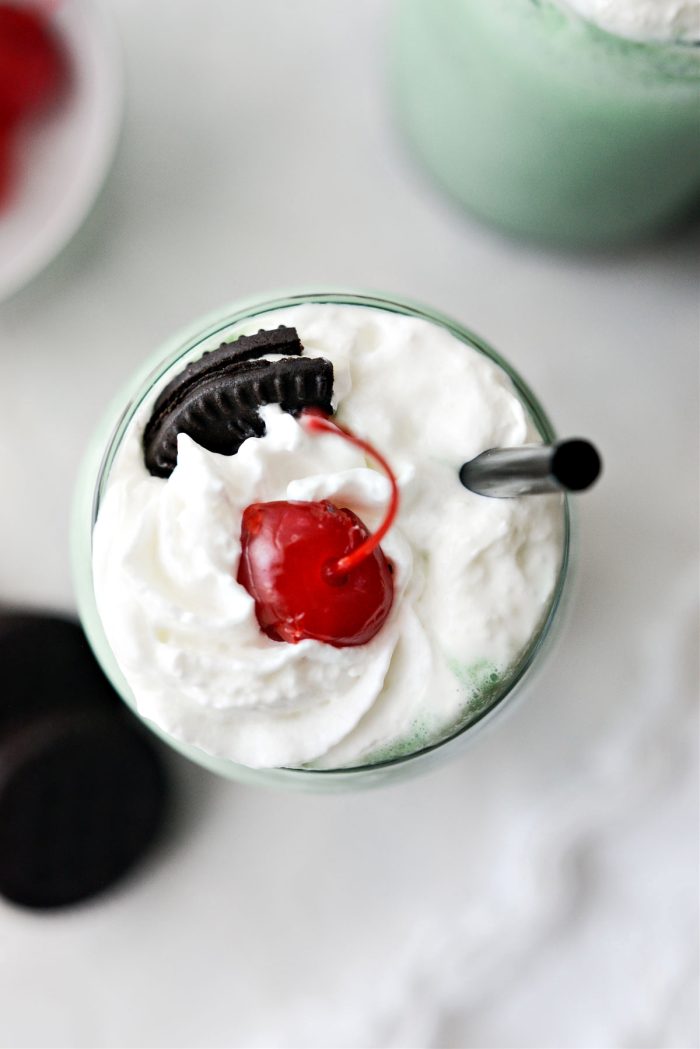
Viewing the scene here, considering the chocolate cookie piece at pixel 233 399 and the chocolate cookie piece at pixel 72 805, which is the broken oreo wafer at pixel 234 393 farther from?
the chocolate cookie piece at pixel 72 805

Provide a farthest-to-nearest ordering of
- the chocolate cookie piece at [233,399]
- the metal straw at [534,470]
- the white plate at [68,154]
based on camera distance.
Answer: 1. the white plate at [68,154]
2. the chocolate cookie piece at [233,399]
3. the metal straw at [534,470]

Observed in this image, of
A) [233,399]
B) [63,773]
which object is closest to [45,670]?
[63,773]

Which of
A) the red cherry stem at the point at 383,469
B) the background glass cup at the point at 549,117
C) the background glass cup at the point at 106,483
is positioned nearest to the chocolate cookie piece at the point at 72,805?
the background glass cup at the point at 106,483

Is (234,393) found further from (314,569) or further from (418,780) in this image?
(418,780)

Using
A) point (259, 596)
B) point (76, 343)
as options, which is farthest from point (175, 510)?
point (76, 343)

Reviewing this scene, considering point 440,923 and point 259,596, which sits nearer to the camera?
point 259,596

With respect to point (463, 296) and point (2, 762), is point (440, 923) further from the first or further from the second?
point (463, 296)

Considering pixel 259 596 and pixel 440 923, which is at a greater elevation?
pixel 259 596
